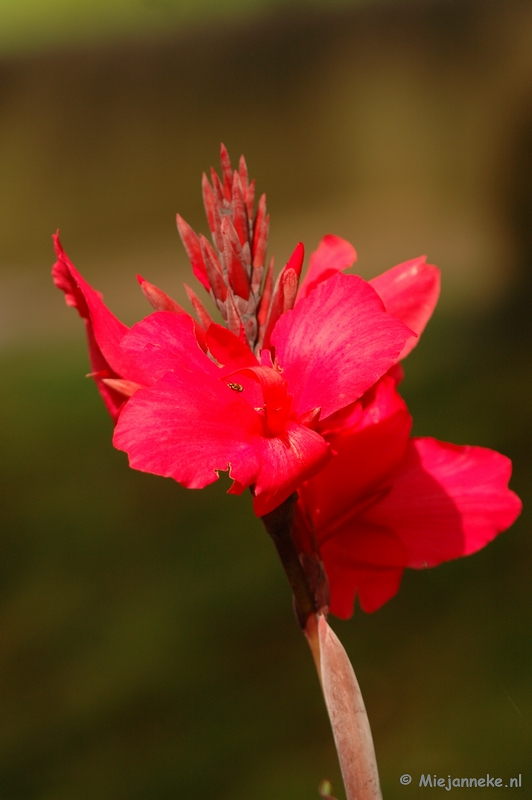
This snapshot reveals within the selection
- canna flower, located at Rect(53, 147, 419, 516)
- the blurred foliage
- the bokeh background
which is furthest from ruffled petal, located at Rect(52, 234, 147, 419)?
the blurred foliage

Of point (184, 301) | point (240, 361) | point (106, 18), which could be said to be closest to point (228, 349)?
point (240, 361)

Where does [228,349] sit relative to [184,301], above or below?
above

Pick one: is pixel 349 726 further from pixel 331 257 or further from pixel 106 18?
pixel 106 18

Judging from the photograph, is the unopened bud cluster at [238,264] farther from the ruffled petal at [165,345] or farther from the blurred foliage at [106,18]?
the blurred foliage at [106,18]

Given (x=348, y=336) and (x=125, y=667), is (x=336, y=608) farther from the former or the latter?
(x=125, y=667)

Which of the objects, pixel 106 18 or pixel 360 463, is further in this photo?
pixel 106 18

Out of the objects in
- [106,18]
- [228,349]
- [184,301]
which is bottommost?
[184,301]
